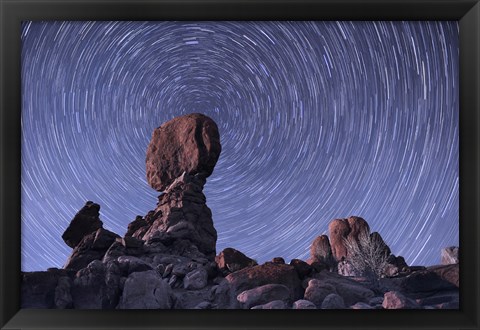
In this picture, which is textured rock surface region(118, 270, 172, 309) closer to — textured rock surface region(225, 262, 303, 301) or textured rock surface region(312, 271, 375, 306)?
textured rock surface region(225, 262, 303, 301)

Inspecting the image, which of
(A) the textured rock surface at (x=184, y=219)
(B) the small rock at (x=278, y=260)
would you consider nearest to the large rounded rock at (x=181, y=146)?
(A) the textured rock surface at (x=184, y=219)

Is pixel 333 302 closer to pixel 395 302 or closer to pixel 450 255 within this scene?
pixel 395 302

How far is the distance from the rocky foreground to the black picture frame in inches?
5.4

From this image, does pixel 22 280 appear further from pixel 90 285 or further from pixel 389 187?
pixel 389 187

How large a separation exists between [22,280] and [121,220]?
1.27 m

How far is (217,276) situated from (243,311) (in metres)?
0.59

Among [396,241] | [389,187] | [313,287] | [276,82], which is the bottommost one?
[313,287]

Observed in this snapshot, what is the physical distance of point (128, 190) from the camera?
7016 mm

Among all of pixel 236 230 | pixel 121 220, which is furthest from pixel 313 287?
pixel 121 220

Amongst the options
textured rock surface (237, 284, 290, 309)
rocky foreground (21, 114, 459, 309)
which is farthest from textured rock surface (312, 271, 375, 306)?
textured rock surface (237, 284, 290, 309)

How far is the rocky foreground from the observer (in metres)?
6.34

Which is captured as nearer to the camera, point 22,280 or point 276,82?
point 22,280

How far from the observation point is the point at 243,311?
6.27 metres

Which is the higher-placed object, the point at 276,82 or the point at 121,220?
the point at 276,82
